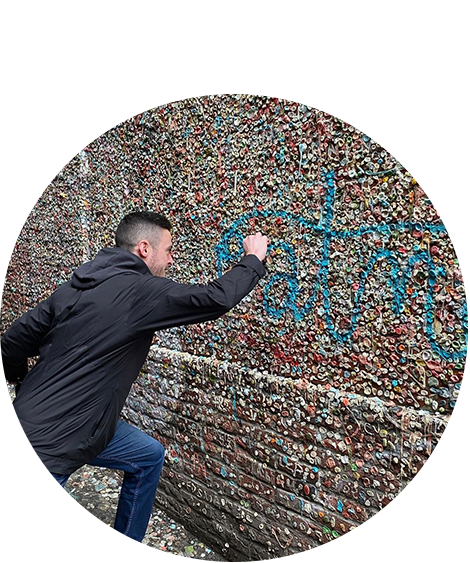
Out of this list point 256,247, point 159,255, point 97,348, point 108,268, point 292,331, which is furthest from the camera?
point 292,331

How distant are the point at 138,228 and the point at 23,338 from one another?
90 centimetres

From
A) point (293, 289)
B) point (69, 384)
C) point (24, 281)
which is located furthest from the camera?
point (24, 281)

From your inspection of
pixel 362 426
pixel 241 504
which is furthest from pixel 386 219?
pixel 241 504

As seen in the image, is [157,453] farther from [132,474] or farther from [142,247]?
[142,247]

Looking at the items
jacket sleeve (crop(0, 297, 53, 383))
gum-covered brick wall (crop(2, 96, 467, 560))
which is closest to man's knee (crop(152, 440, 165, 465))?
gum-covered brick wall (crop(2, 96, 467, 560))

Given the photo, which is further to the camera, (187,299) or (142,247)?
(142,247)

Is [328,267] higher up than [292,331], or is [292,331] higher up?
[328,267]

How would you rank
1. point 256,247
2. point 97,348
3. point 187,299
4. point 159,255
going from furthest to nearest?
point 159,255 → point 256,247 → point 97,348 → point 187,299

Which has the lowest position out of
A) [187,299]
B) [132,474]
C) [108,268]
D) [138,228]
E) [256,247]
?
[132,474]

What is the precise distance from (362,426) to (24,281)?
5.16 meters

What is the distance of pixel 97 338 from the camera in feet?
8.59

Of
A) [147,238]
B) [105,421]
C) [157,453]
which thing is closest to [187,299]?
[147,238]

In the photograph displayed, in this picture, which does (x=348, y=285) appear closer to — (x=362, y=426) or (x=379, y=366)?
(x=379, y=366)

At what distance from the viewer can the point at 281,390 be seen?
10.8 feet
